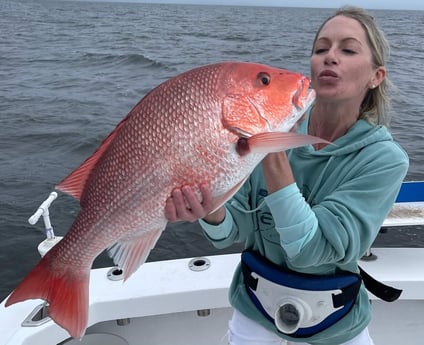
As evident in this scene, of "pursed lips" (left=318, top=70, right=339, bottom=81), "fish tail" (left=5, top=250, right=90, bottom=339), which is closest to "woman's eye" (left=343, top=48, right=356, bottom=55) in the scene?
"pursed lips" (left=318, top=70, right=339, bottom=81)

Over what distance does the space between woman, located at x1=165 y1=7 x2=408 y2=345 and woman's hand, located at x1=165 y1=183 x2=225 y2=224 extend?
0.06m

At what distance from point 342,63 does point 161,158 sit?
0.85 meters

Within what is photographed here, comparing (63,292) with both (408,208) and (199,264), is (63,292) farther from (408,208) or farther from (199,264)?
(408,208)

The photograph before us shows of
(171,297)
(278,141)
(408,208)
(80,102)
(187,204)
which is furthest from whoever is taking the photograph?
(80,102)

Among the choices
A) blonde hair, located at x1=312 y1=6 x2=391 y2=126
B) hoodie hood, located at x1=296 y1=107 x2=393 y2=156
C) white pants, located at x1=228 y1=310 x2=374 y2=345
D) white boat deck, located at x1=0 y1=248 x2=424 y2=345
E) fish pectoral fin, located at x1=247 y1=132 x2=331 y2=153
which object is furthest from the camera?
white boat deck, located at x1=0 y1=248 x2=424 y2=345

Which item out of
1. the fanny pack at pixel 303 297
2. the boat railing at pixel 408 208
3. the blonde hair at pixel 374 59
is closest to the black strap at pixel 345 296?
the fanny pack at pixel 303 297

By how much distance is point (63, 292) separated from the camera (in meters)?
1.73

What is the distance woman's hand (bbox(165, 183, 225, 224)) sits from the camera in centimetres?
158

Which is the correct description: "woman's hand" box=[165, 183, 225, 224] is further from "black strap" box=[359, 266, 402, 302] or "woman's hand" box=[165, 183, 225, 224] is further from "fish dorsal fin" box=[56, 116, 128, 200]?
"black strap" box=[359, 266, 402, 302]

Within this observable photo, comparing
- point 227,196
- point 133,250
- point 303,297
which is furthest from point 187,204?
point 303,297

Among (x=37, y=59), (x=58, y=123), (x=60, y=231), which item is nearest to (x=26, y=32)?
(x=37, y=59)

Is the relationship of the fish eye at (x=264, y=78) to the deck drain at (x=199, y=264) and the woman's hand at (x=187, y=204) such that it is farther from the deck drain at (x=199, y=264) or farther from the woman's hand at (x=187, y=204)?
the deck drain at (x=199, y=264)

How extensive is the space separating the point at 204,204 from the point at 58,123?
11.2m

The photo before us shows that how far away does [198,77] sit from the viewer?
161 cm
